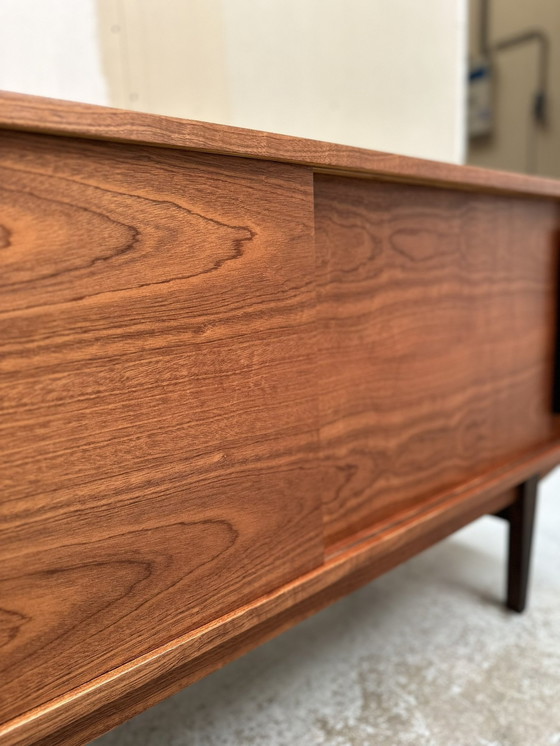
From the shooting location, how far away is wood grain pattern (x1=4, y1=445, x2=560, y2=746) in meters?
0.45

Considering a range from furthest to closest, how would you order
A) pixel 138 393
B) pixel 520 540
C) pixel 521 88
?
pixel 521 88 → pixel 520 540 → pixel 138 393

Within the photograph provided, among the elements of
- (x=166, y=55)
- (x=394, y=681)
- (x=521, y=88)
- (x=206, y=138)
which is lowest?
(x=394, y=681)

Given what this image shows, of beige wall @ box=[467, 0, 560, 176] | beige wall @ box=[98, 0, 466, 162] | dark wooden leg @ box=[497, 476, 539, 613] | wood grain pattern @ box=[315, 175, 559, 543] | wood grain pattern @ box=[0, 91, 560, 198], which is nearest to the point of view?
wood grain pattern @ box=[0, 91, 560, 198]

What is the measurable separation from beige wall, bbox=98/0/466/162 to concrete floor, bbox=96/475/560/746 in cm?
102

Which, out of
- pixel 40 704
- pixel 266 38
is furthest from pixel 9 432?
pixel 266 38

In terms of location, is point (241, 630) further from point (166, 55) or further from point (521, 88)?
point (521, 88)

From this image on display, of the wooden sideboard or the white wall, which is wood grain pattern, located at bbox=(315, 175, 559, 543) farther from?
the white wall

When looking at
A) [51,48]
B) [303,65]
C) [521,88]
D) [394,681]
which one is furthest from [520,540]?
[521,88]

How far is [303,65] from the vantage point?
1.32m

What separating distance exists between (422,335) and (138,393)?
1.44 feet

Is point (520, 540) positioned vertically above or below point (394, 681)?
above

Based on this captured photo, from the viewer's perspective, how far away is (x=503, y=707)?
841 millimetres

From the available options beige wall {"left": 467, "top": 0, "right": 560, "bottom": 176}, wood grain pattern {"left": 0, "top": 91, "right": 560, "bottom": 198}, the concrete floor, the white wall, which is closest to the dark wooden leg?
the concrete floor

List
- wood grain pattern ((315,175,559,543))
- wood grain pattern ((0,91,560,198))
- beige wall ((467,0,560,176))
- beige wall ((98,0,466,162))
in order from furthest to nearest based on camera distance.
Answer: beige wall ((467,0,560,176)), beige wall ((98,0,466,162)), wood grain pattern ((315,175,559,543)), wood grain pattern ((0,91,560,198))
